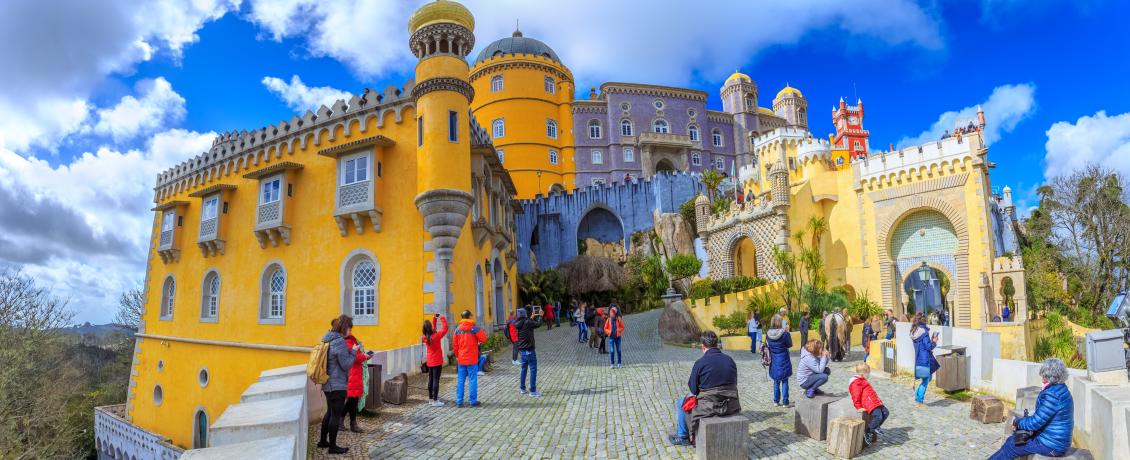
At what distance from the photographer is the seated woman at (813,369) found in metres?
7.59

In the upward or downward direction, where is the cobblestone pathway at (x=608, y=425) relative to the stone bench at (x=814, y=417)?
downward

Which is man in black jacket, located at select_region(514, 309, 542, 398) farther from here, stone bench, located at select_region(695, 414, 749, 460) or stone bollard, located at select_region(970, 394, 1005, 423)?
stone bollard, located at select_region(970, 394, 1005, 423)

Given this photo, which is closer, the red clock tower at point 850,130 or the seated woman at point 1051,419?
the seated woman at point 1051,419

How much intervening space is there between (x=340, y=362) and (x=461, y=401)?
9.56 ft

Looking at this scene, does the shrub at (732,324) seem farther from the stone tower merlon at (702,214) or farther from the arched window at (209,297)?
the arched window at (209,297)

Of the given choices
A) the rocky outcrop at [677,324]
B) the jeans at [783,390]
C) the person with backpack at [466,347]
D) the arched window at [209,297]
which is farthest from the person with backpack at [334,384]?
the arched window at [209,297]

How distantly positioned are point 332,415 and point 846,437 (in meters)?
5.70

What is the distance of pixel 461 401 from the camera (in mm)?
8797

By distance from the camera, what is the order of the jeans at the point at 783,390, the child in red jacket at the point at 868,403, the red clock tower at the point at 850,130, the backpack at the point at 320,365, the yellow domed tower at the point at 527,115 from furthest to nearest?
1. the red clock tower at the point at 850,130
2. the yellow domed tower at the point at 527,115
3. the jeans at the point at 783,390
4. the child in red jacket at the point at 868,403
5. the backpack at the point at 320,365

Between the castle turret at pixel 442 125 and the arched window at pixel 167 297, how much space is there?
13.7 metres

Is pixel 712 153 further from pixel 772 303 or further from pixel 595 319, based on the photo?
pixel 595 319

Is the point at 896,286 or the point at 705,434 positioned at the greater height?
the point at 896,286

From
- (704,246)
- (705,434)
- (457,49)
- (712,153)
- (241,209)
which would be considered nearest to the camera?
(705,434)

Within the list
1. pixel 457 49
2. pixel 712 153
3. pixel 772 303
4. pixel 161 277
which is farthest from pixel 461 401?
pixel 712 153
